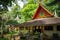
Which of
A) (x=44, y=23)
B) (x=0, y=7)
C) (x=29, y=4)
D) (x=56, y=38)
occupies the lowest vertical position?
(x=56, y=38)

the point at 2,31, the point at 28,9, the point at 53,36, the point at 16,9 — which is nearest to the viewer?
the point at 53,36

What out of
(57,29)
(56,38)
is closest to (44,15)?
(57,29)

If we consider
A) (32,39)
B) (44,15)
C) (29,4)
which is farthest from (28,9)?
(32,39)

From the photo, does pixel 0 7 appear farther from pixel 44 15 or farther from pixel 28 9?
pixel 28 9

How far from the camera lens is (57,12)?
39.1 meters

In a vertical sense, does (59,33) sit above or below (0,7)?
below

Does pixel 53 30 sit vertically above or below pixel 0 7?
below

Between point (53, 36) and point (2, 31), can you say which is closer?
point (53, 36)

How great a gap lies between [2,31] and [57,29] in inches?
536

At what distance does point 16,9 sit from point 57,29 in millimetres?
43282

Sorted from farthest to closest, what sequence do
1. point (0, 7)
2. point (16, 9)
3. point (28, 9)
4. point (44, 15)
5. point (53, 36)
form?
point (16, 9), point (28, 9), point (44, 15), point (53, 36), point (0, 7)

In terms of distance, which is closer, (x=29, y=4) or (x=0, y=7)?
(x=0, y=7)

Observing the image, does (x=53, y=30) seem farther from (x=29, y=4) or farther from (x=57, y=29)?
(x=29, y=4)

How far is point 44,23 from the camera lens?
25.0 metres
